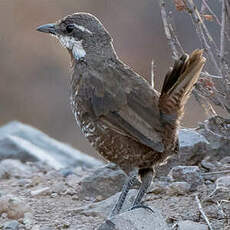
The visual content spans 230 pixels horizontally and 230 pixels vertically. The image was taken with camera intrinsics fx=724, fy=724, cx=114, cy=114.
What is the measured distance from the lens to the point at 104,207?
571cm

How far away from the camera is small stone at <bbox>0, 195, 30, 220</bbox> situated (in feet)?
18.5

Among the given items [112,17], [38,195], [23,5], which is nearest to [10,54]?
[23,5]

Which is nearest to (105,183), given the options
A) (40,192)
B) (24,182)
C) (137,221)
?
(40,192)

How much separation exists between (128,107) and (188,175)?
3.40 ft

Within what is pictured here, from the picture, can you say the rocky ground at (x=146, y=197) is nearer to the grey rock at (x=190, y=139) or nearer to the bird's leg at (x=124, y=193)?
the grey rock at (x=190, y=139)

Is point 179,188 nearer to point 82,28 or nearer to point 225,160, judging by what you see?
point 225,160

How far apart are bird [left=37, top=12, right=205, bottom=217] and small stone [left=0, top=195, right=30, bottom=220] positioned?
0.79 meters

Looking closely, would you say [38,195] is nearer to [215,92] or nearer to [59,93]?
[215,92]

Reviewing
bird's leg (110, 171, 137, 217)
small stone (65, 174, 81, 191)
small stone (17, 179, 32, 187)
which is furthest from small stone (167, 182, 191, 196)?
small stone (17, 179, 32, 187)

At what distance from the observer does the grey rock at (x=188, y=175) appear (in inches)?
231

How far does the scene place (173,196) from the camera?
5777mm

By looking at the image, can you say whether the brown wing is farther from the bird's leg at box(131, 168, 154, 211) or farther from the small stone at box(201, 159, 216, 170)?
the small stone at box(201, 159, 216, 170)

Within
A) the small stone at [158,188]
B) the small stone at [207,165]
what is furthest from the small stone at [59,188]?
the small stone at [207,165]

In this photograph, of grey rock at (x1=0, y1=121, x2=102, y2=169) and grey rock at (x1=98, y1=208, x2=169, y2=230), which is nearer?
grey rock at (x1=98, y1=208, x2=169, y2=230)
